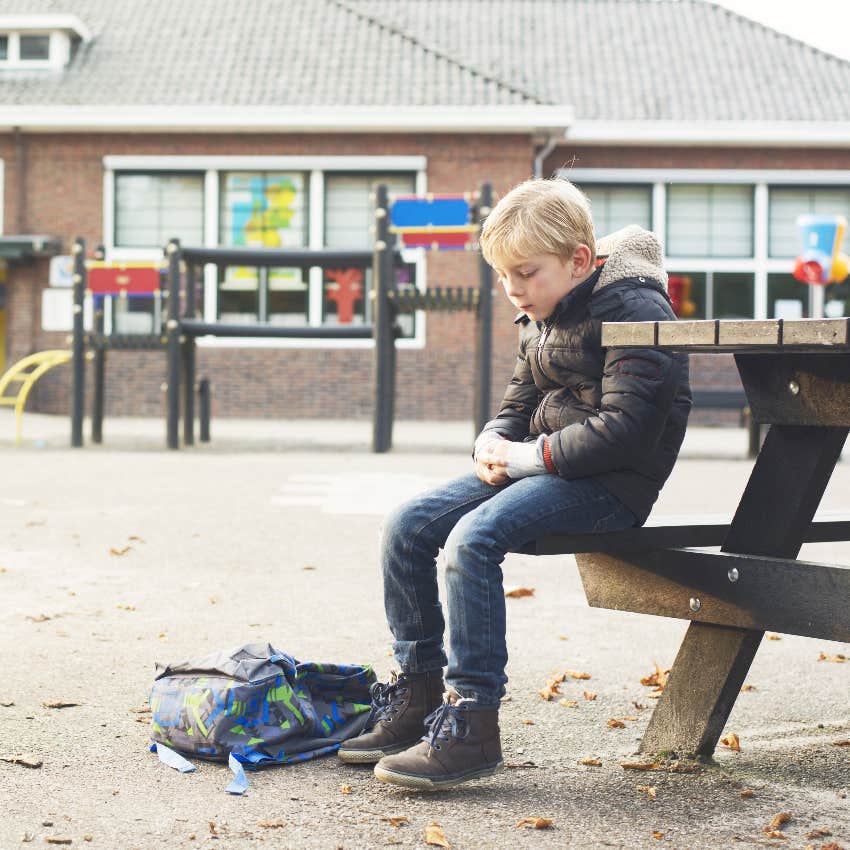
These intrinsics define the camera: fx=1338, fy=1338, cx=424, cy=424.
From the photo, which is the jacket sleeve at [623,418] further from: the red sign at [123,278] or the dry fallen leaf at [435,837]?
the red sign at [123,278]

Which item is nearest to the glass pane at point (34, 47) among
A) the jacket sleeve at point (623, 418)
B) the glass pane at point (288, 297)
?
the glass pane at point (288, 297)

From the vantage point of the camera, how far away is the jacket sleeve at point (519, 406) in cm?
323

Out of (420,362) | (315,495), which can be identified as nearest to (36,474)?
Answer: (315,495)

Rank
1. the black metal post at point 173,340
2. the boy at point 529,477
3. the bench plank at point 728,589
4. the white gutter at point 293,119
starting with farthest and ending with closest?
the white gutter at point 293,119 → the black metal post at point 173,340 → the boy at point 529,477 → the bench plank at point 728,589

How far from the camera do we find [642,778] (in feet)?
9.59

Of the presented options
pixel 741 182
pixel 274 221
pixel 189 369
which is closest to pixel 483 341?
pixel 189 369

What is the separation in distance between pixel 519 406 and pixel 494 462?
0.25 meters

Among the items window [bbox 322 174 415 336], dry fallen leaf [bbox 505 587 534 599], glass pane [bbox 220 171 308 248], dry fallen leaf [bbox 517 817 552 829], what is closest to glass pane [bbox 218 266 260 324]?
glass pane [bbox 220 171 308 248]

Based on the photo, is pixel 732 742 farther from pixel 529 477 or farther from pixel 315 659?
pixel 315 659

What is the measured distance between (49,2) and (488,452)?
21.9 metres

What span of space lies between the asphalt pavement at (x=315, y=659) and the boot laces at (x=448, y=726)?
12 cm

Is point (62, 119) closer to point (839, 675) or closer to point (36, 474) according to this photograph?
point (36, 474)

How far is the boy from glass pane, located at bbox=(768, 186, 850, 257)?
1918cm

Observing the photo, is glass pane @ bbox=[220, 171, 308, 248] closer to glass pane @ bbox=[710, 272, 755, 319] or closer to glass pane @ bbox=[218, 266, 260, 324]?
glass pane @ bbox=[218, 266, 260, 324]
